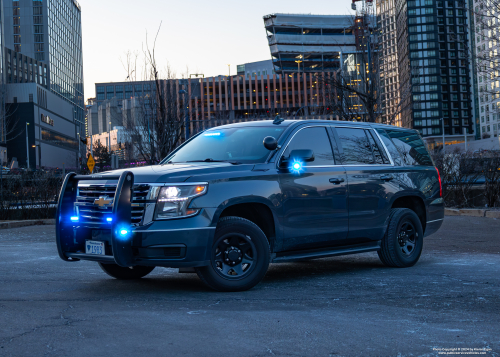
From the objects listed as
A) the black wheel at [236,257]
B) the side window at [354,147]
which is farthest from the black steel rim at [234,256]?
the side window at [354,147]

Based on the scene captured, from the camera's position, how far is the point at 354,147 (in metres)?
8.60

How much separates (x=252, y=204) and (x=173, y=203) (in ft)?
3.55

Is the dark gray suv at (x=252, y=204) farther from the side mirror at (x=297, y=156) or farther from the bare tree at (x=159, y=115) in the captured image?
the bare tree at (x=159, y=115)

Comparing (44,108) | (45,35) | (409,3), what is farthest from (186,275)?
(409,3)

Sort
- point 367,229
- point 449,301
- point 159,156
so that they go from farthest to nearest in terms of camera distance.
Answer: point 159,156 → point 367,229 → point 449,301

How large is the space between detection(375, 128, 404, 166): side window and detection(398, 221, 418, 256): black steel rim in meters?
0.87

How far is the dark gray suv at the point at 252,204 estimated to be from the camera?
21.5 ft

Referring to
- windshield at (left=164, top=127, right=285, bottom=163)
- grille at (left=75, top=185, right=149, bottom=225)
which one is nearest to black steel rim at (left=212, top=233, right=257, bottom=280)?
grille at (left=75, top=185, right=149, bottom=225)

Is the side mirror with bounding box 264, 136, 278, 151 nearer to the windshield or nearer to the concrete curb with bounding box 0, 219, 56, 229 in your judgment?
the windshield

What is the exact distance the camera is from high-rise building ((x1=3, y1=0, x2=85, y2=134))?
474 feet

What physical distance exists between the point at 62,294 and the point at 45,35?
14911 cm

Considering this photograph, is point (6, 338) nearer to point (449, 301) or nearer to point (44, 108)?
point (449, 301)

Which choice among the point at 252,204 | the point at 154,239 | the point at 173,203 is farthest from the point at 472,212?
the point at 154,239

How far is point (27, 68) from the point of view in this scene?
125 metres
